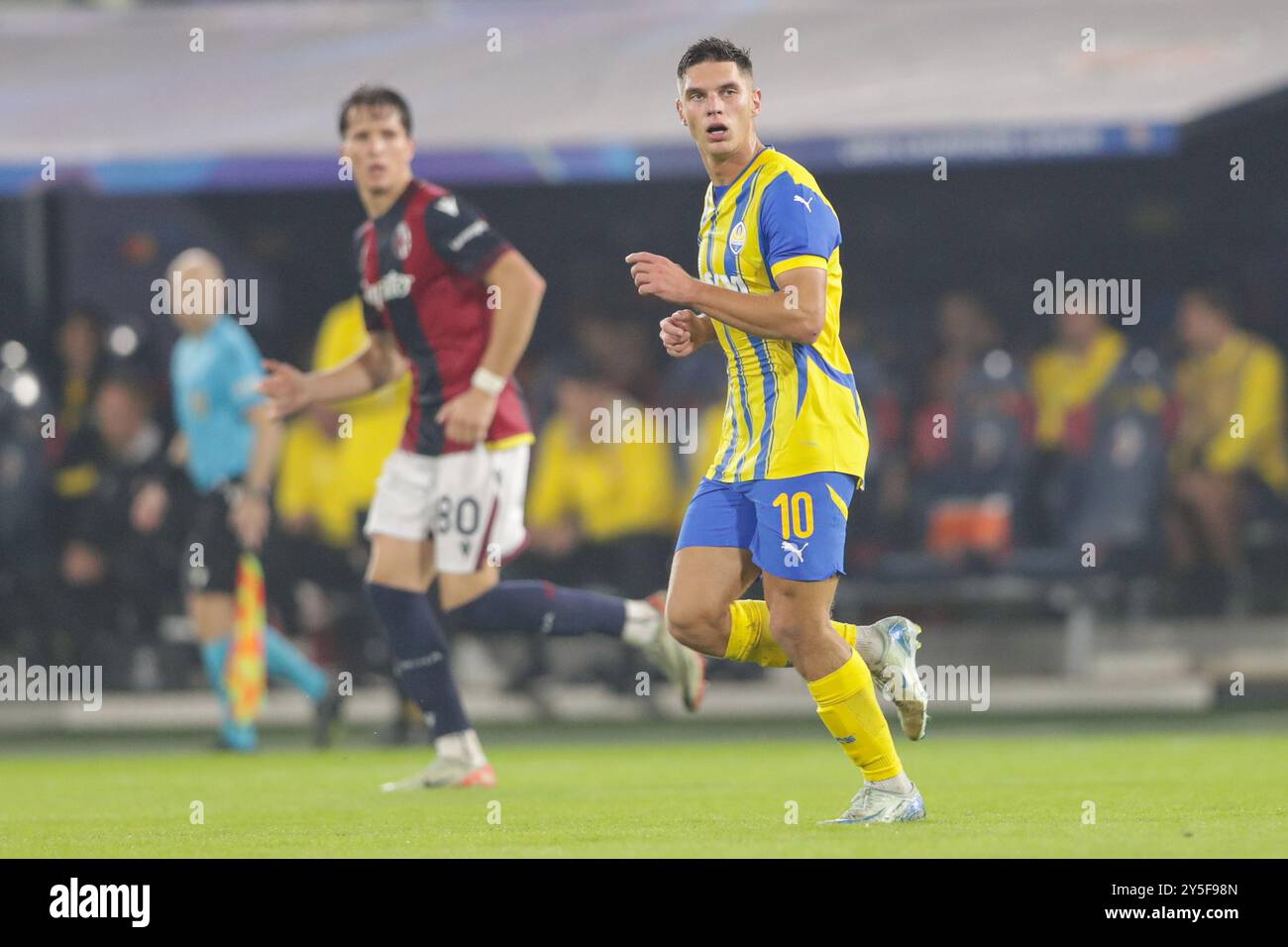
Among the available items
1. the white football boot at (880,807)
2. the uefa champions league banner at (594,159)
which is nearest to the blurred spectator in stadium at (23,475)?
the uefa champions league banner at (594,159)

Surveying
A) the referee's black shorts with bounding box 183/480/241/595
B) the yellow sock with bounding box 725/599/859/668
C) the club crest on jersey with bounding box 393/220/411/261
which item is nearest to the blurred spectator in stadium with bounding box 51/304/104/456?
the referee's black shorts with bounding box 183/480/241/595

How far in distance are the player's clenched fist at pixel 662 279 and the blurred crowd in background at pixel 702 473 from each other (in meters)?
6.86

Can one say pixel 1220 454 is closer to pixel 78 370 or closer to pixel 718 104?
pixel 78 370

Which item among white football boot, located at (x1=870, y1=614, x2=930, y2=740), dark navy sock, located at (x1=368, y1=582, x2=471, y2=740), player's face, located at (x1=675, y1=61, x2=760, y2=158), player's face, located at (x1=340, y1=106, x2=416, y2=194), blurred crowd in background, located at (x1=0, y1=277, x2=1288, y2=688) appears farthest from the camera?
blurred crowd in background, located at (x1=0, y1=277, x2=1288, y2=688)

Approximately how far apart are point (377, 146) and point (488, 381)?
1071mm

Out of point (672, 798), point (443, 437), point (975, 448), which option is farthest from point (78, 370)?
point (672, 798)

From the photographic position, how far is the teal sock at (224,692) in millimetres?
10781

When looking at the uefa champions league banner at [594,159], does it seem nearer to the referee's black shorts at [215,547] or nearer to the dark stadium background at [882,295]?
the dark stadium background at [882,295]

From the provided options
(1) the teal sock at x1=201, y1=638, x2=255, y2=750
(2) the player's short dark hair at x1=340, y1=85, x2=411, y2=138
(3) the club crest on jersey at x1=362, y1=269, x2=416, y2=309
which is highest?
(2) the player's short dark hair at x1=340, y1=85, x2=411, y2=138

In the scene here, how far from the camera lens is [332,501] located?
46.8 ft

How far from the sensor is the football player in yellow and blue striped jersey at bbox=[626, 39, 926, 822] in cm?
611

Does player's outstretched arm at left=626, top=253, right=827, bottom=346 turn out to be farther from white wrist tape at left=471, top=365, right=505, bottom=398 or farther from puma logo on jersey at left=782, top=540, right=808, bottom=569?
white wrist tape at left=471, top=365, right=505, bottom=398

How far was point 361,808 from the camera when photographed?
7.28 metres
